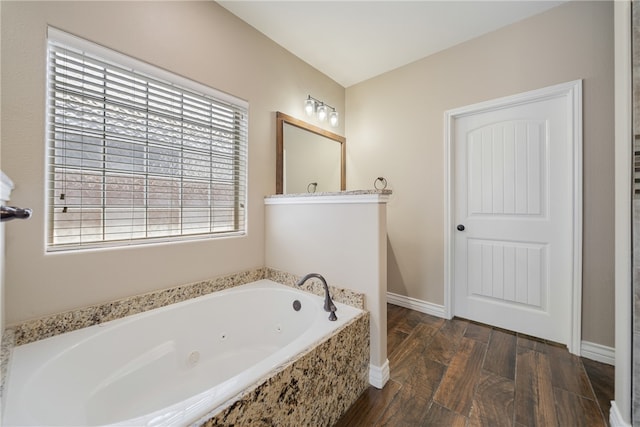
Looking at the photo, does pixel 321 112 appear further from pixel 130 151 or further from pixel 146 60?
pixel 130 151

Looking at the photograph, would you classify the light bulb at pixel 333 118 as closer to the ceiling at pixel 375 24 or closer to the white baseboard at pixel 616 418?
the ceiling at pixel 375 24

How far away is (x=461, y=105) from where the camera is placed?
2322 millimetres

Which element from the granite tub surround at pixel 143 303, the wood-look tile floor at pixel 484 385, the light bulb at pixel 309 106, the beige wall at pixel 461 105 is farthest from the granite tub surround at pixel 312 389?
the light bulb at pixel 309 106

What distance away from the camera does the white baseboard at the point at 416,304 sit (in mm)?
2467

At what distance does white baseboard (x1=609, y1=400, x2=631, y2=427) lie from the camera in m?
1.14

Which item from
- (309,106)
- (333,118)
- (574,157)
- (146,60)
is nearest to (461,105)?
(574,157)

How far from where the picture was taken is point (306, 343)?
46.7 inches

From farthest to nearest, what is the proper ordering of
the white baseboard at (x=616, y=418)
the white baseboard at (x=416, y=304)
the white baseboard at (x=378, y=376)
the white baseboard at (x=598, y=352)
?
the white baseboard at (x=416, y=304), the white baseboard at (x=598, y=352), the white baseboard at (x=378, y=376), the white baseboard at (x=616, y=418)

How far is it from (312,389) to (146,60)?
207 centimetres

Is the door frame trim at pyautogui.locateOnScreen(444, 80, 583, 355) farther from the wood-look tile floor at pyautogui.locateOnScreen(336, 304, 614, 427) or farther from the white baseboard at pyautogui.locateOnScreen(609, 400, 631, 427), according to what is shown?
the white baseboard at pyautogui.locateOnScreen(609, 400, 631, 427)

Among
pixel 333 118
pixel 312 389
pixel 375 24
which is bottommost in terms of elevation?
pixel 312 389

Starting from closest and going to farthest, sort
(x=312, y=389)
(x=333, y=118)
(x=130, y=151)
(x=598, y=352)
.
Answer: (x=312, y=389), (x=130, y=151), (x=598, y=352), (x=333, y=118)

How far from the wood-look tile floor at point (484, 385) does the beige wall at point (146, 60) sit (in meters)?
1.36

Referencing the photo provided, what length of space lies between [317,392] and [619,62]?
216 cm
